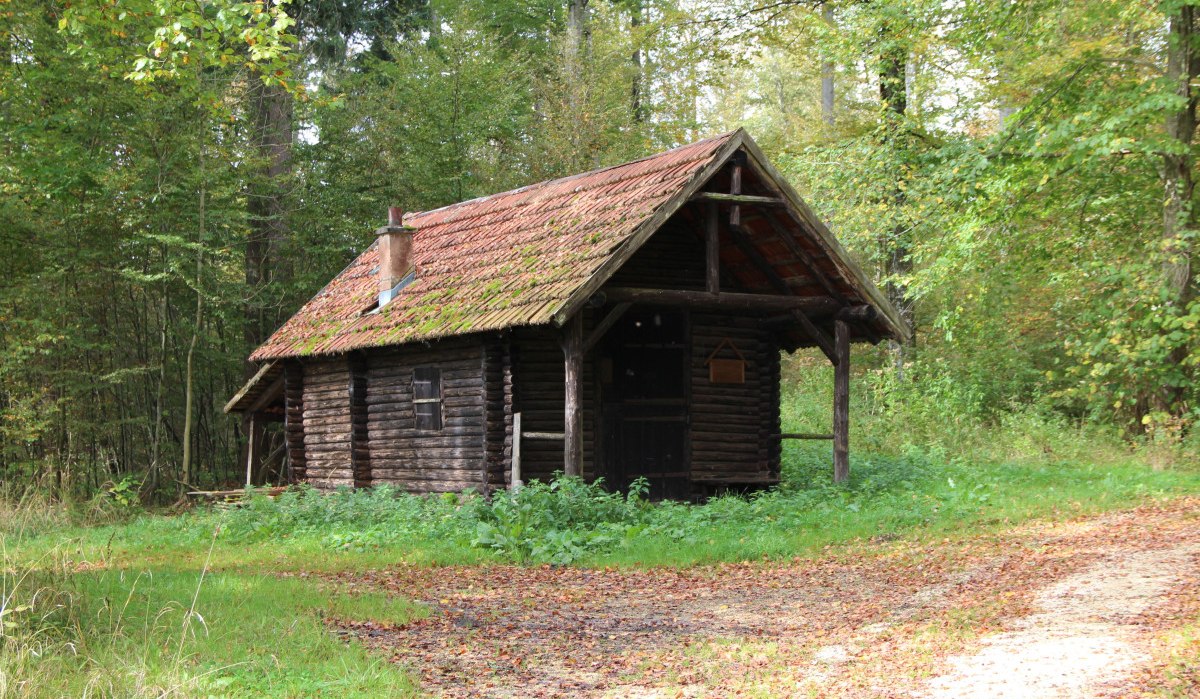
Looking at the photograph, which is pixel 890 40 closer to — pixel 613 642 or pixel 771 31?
pixel 771 31

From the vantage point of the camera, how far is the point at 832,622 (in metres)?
8.92

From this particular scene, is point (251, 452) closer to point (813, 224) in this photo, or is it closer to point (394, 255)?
point (394, 255)

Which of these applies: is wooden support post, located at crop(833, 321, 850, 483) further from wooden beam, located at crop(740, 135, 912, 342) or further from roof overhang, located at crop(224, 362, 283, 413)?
roof overhang, located at crop(224, 362, 283, 413)


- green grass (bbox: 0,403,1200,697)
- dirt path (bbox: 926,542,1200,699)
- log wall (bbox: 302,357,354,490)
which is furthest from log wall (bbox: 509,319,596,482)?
dirt path (bbox: 926,542,1200,699)

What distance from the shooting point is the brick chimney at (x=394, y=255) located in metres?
20.1

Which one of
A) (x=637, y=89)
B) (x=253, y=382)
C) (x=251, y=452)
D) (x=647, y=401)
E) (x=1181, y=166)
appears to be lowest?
(x=251, y=452)

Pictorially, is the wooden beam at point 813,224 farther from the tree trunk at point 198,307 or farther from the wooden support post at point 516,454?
the tree trunk at point 198,307

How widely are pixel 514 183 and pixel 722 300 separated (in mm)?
17533

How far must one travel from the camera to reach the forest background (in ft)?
54.9

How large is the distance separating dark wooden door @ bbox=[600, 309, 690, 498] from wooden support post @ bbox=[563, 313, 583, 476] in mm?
2519

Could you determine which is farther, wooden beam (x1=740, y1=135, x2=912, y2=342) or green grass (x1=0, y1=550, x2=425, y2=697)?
wooden beam (x1=740, y1=135, x2=912, y2=342)

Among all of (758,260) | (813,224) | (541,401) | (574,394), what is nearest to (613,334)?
(541,401)

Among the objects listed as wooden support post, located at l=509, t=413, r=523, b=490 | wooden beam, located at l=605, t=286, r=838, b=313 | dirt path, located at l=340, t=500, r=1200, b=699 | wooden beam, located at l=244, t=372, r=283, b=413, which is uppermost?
wooden beam, located at l=605, t=286, r=838, b=313

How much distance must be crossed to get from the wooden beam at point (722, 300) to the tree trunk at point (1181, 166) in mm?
4858
